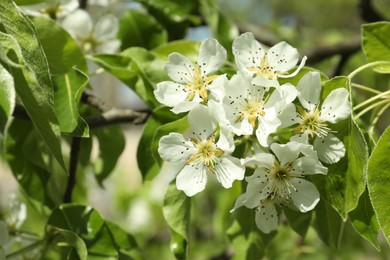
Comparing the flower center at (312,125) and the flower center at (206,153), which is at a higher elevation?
the flower center at (312,125)

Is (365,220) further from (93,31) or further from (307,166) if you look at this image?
(93,31)

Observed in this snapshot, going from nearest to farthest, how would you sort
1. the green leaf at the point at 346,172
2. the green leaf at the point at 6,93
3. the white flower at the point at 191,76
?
the green leaf at the point at 6,93 → the green leaf at the point at 346,172 → the white flower at the point at 191,76

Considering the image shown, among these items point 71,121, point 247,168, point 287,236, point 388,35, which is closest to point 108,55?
point 71,121

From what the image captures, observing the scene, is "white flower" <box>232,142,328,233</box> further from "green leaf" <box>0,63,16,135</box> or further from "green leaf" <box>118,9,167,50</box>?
"green leaf" <box>118,9,167,50</box>

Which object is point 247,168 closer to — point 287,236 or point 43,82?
point 43,82

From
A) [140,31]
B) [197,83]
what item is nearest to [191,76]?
[197,83]

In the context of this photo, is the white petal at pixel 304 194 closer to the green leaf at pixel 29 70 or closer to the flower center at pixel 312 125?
the flower center at pixel 312 125

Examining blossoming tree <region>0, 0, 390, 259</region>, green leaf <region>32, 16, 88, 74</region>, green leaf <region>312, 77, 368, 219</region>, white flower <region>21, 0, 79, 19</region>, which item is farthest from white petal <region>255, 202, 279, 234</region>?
white flower <region>21, 0, 79, 19</region>

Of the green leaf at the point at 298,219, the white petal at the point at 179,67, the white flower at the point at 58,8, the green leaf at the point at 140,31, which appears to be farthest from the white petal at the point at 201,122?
the green leaf at the point at 140,31
